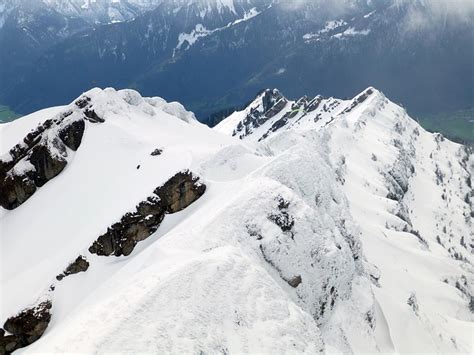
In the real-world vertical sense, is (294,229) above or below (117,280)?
below

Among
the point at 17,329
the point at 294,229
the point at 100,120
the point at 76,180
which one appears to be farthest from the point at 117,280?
the point at 100,120

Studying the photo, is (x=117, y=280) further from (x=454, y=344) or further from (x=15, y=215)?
(x=454, y=344)

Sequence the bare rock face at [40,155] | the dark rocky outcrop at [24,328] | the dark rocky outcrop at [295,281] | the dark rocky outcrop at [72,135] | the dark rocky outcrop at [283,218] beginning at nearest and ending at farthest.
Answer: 1. the dark rocky outcrop at [295,281]
2. the dark rocky outcrop at [24,328]
3. the dark rocky outcrop at [283,218]
4. the bare rock face at [40,155]
5. the dark rocky outcrop at [72,135]

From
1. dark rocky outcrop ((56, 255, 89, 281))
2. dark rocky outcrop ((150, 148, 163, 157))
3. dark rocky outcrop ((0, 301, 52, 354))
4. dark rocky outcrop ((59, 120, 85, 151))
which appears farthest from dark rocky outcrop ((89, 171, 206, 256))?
dark rocky outcrop ((59, 120, 85, 151))

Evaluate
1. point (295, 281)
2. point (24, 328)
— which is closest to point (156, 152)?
point (24, 328)

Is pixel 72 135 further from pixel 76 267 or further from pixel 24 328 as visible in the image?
pixel 24 328

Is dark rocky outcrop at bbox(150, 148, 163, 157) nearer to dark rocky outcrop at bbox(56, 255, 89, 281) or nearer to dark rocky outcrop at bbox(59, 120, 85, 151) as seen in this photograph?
dark rocky outcrop at bbox(59, 120, 85, 151)

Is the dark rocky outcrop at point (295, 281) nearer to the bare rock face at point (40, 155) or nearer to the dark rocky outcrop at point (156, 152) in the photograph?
the dark rocky outcrop at point (156, 152)

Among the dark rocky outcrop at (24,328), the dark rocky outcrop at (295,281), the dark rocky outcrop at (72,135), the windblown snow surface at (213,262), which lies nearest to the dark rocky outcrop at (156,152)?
the windblown snow surface at (213,262)
